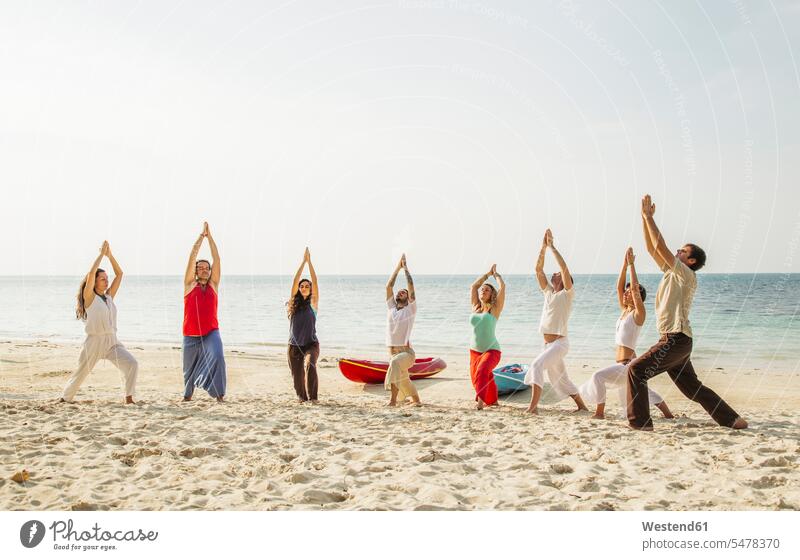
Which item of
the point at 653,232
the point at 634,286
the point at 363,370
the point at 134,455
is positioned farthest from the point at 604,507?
the point at 363,370

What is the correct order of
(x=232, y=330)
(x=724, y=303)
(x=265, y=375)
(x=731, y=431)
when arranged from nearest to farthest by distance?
(x=731, y=431) → (x=265, y=375) → (x=232, y=330) → (x=724, y=303)

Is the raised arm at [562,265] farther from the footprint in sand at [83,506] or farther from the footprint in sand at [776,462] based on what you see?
the footprint in sand at [83,506]

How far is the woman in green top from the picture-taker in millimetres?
9578

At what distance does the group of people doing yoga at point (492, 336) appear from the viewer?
7.29 m

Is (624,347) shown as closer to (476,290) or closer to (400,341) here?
(476,290)

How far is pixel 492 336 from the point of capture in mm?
9672

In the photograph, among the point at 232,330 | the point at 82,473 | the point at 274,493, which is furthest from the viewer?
the point at 232,330

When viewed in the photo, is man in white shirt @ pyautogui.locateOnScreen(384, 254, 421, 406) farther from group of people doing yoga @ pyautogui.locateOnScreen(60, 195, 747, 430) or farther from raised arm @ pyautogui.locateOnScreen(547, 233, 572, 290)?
raised arm @ pyautogui.locateOnScreen(547, 233, 572, 290)

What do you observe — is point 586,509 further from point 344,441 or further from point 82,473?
point 82,473

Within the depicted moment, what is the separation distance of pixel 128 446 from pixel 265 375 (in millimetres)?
8240

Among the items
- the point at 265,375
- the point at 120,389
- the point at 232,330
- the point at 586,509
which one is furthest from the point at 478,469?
the point at 232,330

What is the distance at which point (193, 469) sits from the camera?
19.0 ft

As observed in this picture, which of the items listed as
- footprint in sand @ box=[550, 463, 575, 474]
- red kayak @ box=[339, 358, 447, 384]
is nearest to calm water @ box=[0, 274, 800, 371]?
red kayak @ box=[339, 358, 447, 384]
